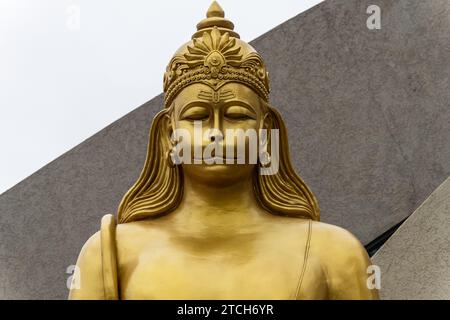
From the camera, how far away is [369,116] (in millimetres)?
12188

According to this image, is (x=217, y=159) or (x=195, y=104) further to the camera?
(x=195, y=104)

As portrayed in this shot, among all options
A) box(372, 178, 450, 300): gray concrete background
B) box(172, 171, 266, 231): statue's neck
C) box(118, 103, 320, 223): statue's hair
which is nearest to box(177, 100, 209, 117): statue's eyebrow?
box(118, 103, 320, 223): statue's hair

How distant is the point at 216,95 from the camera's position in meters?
7.75

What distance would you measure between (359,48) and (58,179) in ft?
9.30

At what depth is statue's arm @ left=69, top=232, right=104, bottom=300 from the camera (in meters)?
7.45

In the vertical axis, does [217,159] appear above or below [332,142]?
below

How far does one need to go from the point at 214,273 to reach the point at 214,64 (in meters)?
1.18

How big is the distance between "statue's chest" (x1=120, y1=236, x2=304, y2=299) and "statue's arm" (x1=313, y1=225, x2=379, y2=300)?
17 centimetres

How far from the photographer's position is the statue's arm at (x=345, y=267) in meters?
7.50

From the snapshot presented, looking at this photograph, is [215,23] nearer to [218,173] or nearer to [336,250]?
[218,173]

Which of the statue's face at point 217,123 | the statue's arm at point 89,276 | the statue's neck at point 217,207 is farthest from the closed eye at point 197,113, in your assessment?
the statue's arm at point 89,276

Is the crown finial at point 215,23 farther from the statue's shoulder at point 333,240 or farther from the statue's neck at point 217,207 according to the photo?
the statue's shoulder at point 333,240

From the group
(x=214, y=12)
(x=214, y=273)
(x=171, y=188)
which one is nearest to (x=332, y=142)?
(x=214, y=12)
